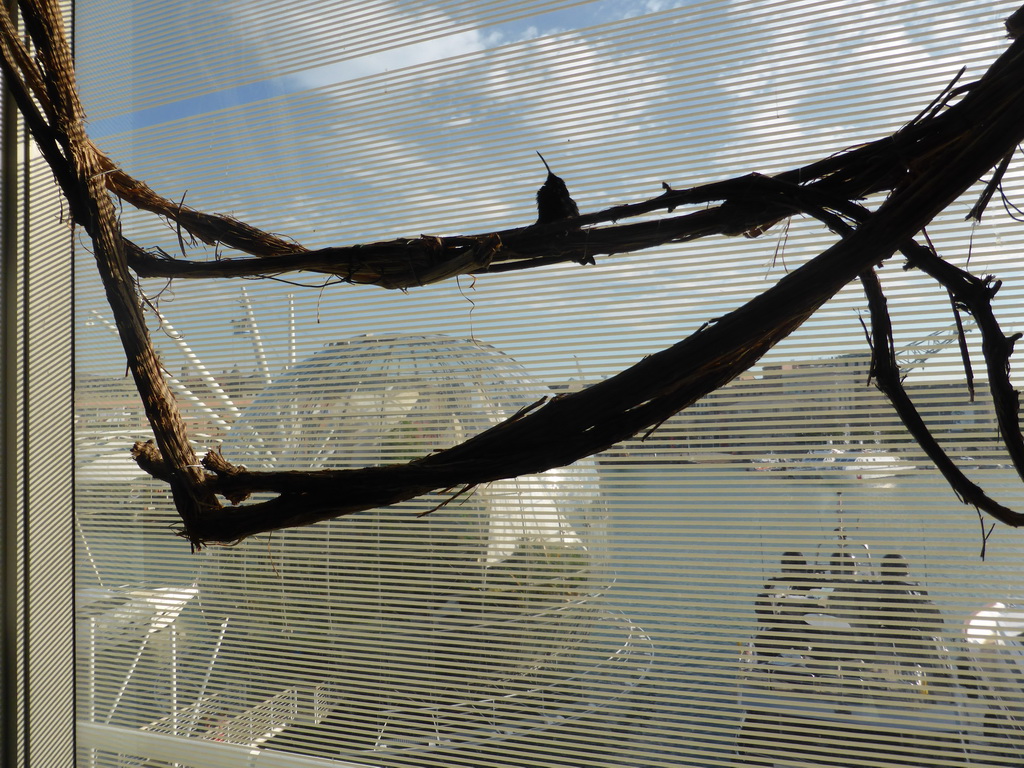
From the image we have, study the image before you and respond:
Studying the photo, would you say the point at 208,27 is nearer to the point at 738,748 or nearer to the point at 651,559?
the point at 651,559

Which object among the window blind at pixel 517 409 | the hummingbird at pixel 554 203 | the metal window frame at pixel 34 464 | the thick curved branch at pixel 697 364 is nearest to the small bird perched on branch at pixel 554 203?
the hummingbird at pixel 554 203

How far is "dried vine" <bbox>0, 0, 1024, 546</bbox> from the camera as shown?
0.30 m

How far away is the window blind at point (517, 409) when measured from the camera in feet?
3.19

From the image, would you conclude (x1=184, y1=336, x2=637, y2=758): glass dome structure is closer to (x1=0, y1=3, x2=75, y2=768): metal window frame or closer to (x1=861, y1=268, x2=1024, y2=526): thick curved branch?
(x1=0, y1=3, x2=75, y2=768): metal window frame

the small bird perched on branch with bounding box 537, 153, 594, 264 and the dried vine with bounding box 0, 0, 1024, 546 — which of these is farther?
the small bird perched on branch with bounding box 537, 153, 594, 264

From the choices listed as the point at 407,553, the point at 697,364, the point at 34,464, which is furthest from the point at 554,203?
the point at 34,464

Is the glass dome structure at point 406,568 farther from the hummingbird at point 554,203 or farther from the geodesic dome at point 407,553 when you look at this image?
the hummingbird at point 554,203

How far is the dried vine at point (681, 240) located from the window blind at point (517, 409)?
64cm

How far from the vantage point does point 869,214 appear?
0.31 metres

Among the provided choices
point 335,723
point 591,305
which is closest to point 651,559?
point 591,305

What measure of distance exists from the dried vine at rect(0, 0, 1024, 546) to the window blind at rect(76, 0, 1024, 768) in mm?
640

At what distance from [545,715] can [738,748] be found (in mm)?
295

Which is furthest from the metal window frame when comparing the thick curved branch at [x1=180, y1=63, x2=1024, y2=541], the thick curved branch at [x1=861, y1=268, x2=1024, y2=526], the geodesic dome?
the thick curved branch at [x1=861, y1=268, x2=1024, y2=526]

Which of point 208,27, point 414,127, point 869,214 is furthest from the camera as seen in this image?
point 208,27
